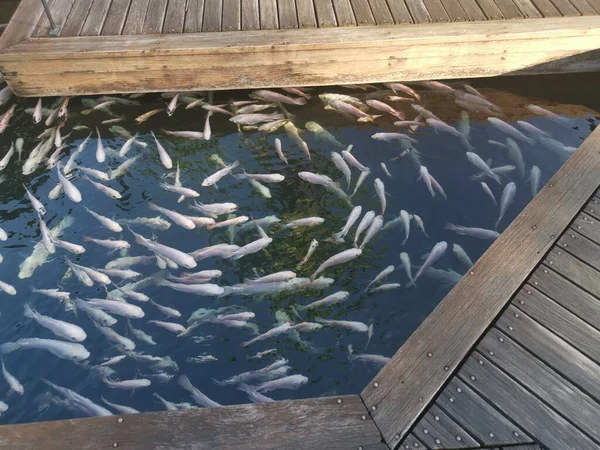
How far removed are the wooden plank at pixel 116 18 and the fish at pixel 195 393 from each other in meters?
3.21

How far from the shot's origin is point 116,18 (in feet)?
15.0

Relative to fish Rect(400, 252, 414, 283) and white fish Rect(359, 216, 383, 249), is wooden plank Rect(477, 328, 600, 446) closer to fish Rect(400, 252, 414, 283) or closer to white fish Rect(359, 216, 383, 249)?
fish Rect(400, 252, 414, 283)

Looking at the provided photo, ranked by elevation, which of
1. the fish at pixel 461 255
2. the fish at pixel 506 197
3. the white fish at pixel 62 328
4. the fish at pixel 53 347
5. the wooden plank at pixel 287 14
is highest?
the wooden plank at pixel 287 14

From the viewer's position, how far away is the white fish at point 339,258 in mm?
3514

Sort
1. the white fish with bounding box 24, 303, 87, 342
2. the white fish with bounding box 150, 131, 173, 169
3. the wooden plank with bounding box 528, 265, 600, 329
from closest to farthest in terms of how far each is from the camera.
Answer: the wooden plank with bounding box 528, 265, 600, 329
the white fish with bounding box 24, 303, 87, 342
the white fish with bounding box 150, 131, 173, 169

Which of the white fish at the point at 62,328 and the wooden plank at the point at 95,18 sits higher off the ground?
the wooden plank at the point at 95,18

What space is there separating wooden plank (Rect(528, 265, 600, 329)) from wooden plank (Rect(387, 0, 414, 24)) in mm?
2754

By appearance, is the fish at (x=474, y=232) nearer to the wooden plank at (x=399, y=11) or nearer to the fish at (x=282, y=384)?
the fish at (x=282, y=384)

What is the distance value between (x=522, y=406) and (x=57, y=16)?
16.4 feet

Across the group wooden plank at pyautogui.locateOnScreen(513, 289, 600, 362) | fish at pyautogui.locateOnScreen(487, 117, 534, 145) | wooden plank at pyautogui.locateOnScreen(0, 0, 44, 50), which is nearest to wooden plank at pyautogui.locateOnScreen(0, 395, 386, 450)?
wooden plank at pyautogui.locateOnScreen(513, 289, 600, 362)

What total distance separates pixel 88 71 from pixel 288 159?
1991 millimetres

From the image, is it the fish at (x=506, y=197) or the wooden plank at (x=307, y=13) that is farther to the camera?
the wooden plank at (x=307, y=13)

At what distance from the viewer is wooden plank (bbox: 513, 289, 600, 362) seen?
264cm

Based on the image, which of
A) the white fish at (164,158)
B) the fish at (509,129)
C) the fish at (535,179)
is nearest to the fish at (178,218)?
the white fish at (164,158)
